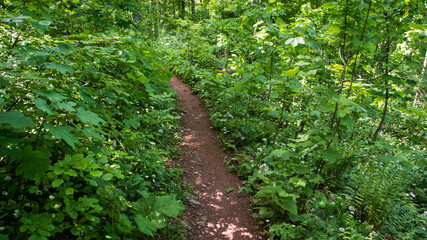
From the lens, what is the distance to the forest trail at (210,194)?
4.08m

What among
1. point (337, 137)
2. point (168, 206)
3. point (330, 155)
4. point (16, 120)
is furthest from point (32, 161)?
point (337, 137)

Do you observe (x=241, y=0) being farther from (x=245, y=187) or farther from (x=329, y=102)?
(x=245, y=187)

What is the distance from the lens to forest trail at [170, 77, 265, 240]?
408 centimetres

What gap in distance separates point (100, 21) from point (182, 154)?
12.0ft

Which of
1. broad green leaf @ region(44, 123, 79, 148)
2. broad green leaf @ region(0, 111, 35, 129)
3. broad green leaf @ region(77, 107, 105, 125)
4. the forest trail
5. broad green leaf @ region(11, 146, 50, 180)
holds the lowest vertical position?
the forest trail

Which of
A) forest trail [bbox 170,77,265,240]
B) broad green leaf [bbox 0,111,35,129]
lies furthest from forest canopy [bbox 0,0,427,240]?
forest trail [bbox 170,77,265,240]

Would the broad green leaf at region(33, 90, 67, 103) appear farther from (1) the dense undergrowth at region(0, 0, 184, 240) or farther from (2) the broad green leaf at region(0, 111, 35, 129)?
(2) the broad green leaf at region(0, 111, 35, 129)

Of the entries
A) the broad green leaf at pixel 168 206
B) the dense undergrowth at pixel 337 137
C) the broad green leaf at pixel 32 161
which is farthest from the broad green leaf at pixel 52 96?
the dense undergrowth at pixel 337 137

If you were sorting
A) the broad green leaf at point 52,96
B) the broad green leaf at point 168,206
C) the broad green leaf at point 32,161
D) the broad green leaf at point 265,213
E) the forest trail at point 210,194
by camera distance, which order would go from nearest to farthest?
the broad green leaf at point 52,96, the broad green leaf at point 32,161, the broad green leaf at point 168,206, the forest trail at point 210,194, the broad green leaf at point 265,213

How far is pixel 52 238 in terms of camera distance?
87.1 inches

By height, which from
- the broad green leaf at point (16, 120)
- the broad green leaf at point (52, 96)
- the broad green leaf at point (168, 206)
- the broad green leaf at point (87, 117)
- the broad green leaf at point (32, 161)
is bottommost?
the broad green leaf at point (168, 206)

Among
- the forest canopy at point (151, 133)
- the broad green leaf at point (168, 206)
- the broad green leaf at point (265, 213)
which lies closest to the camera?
the forest canopy at point (151, 133)

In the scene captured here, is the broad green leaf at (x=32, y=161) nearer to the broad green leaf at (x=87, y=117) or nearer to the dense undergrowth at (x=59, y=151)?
the dense undergrowth at (x=59, y=151)

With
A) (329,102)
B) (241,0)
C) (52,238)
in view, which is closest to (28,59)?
(52,238)
